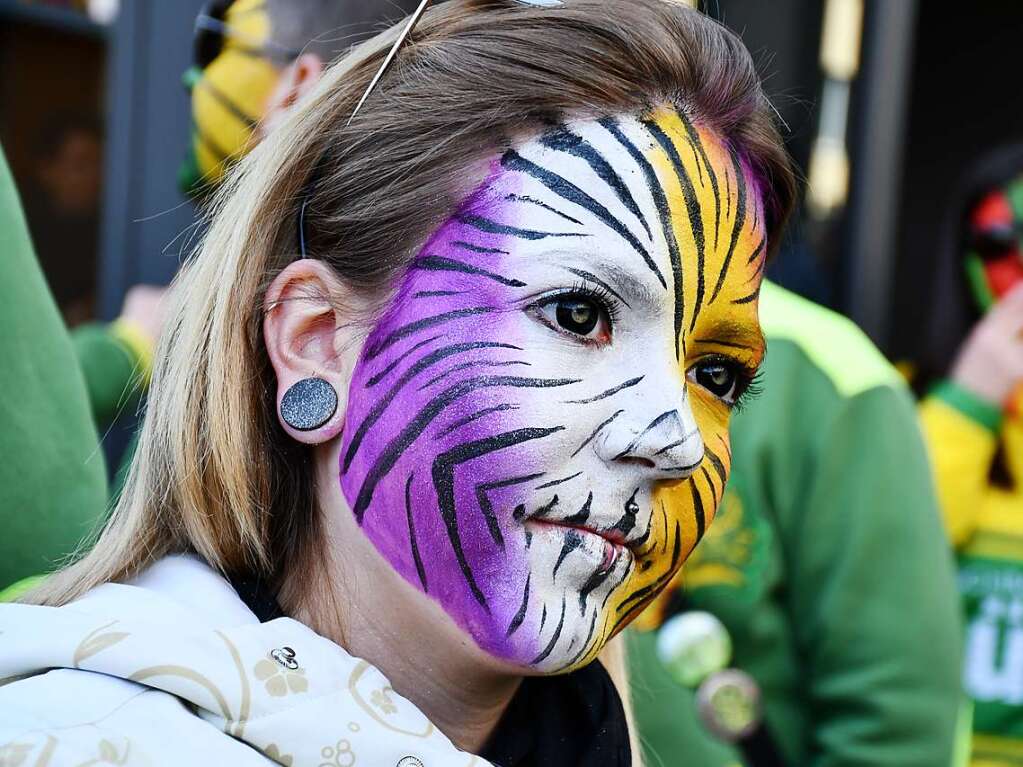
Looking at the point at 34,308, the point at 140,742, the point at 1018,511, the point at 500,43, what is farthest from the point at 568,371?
the point at 1018,511

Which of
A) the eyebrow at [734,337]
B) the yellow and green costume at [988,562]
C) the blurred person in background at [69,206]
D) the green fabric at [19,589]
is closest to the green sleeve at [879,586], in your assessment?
the yellow and green costume at [988,562]

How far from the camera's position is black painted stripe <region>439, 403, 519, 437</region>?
150 centimetres

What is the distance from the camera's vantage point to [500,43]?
1.64 meters

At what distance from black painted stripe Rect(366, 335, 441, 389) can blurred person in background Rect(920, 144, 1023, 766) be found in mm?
2213

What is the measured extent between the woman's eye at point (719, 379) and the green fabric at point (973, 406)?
2045 millimetres

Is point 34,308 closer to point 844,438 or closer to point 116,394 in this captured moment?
point 116,394

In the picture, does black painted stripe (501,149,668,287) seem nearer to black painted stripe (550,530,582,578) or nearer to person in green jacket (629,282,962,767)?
black painted stripe (550,530,582,578)

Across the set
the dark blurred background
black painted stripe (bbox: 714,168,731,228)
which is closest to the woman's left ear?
black painted stripe (bbox: 714,168,731,228)

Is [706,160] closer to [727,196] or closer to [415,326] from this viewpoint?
[727,196]

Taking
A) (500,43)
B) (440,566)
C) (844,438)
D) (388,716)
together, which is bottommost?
(844,438)

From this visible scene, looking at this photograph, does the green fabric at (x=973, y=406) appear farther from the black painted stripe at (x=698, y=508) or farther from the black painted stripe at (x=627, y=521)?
the black painted stripe at (x=627, y=521)

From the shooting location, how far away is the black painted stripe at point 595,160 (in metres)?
1.57

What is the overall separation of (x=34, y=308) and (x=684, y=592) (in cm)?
139

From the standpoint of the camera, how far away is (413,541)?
1.54 meters
